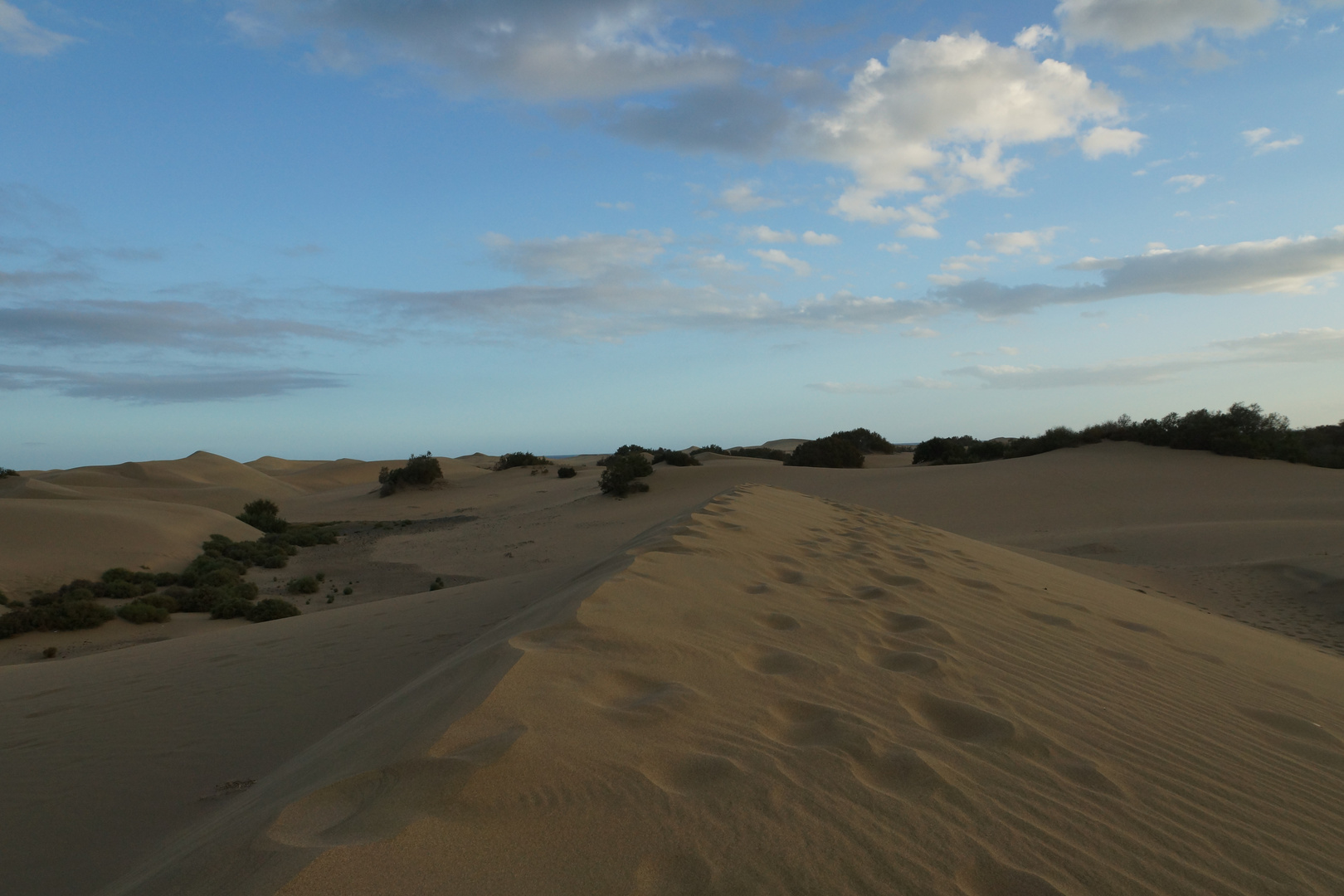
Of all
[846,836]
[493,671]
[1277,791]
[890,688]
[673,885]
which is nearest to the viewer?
[673,885]

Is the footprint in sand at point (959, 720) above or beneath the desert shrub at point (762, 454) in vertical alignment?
beneath

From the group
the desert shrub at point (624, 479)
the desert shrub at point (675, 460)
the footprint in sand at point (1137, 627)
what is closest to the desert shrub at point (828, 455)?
the desert shrub at point (675, 460)

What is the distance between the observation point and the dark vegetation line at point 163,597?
972cm

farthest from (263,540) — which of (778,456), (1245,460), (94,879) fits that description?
(1245,460)

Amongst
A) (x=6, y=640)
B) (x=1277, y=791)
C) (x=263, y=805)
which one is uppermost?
(x=263, y=805)

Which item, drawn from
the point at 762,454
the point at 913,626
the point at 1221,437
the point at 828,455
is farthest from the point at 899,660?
the point at 762,454

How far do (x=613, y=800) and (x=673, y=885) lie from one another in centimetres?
34

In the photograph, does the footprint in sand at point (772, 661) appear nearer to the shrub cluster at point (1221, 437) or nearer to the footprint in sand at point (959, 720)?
the footprint in sand at point (959, 720)

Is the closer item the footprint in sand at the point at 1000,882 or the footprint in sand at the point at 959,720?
the footprint in sand at the point at 1000,882

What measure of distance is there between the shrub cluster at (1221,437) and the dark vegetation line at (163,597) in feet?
74.3

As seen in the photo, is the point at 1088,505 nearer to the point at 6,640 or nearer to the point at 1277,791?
the point at 1277,791

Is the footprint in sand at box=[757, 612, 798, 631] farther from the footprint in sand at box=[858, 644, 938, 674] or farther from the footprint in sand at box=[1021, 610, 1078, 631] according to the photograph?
the footprint in sand at box=[1021, 610, 1078, 631]

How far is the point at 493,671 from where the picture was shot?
2775 mm

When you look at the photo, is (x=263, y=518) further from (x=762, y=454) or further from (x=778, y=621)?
(x=778, y=621)
